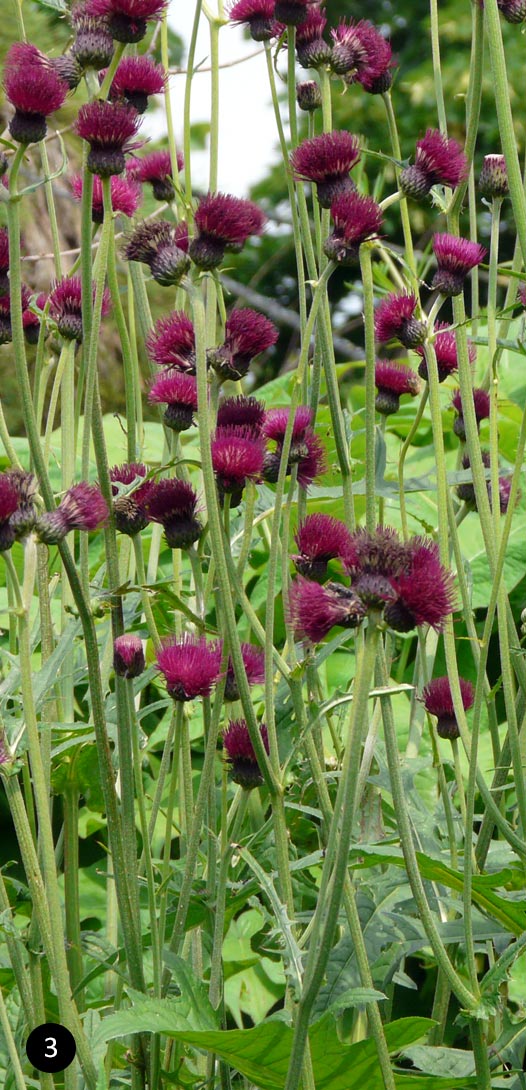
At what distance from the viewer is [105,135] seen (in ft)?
2.88

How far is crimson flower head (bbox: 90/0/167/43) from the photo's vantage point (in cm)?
90

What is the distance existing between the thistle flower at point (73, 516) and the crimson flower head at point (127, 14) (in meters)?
0.34

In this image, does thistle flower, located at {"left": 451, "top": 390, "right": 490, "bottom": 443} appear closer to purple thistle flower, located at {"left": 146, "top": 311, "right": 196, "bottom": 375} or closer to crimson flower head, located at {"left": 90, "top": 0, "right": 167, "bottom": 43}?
purple thistle flower, located at {"left": 146, "top": 311, "right": 196, "bottom": 375}

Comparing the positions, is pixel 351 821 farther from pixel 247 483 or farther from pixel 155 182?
pixel 155 182

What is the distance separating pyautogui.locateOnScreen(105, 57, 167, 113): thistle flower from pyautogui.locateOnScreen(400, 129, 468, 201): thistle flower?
22 cm

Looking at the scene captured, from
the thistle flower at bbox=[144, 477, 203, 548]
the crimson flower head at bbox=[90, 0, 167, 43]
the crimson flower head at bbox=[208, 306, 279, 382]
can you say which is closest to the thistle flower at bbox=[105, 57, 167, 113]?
the crimson flower head at bbox=[90, 0, 167, 43]

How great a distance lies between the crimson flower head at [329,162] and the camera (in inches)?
37.2

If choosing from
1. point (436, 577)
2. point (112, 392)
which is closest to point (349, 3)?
point (112, 392)

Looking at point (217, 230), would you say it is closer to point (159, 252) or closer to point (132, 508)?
point (159, 252)

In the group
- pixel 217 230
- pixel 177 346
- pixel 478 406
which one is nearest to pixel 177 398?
pixel 177 346

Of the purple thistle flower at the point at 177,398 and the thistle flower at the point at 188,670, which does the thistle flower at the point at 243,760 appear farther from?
the purple thistle flower at the point at 177,398

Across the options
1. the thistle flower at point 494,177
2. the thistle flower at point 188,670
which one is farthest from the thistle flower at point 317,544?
the thistle flower at point 494,177

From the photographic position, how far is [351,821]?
68 cm

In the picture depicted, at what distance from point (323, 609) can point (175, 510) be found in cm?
28
